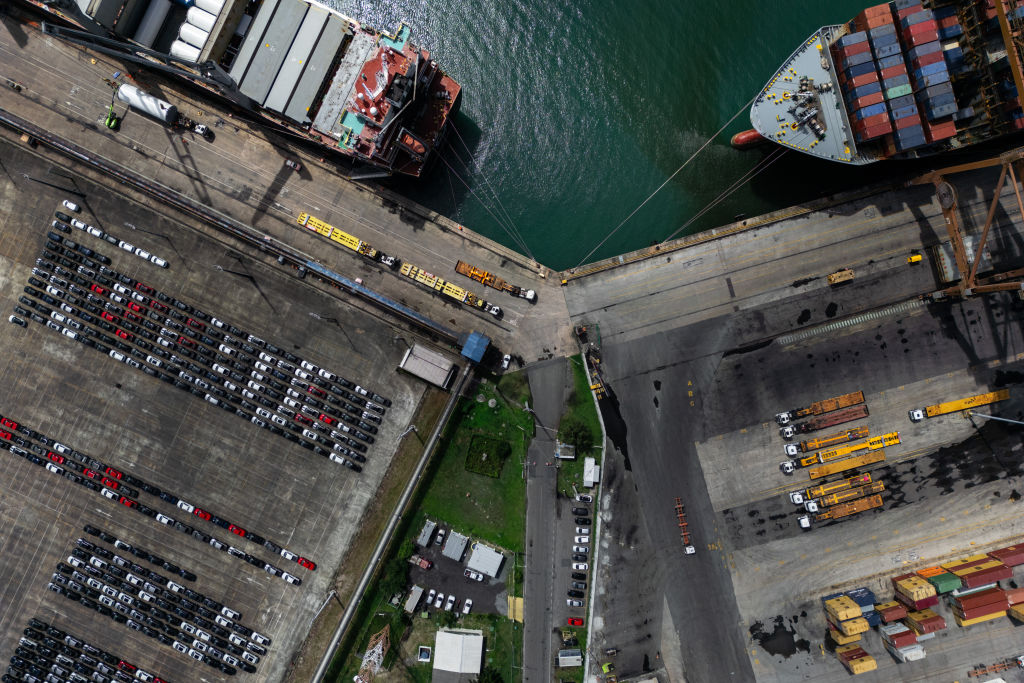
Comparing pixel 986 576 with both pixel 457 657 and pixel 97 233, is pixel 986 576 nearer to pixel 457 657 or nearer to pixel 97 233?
pixel 457 657

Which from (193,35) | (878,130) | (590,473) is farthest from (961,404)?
(193,35)

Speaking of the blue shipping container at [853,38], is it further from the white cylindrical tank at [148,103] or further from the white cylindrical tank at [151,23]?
the white cylindrical tank at [151,23]

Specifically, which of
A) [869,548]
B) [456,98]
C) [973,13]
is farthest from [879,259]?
[456,98]

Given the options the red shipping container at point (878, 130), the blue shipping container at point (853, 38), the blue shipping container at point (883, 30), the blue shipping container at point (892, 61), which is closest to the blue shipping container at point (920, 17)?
the blue shipping container at point (883, 30)

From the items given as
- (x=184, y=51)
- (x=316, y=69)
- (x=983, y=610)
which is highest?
(x=184, y=51)

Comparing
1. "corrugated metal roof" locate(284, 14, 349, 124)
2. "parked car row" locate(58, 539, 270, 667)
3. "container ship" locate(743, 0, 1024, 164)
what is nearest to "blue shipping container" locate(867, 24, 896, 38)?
"container ship" locate(743, 0, 1024, 164)
